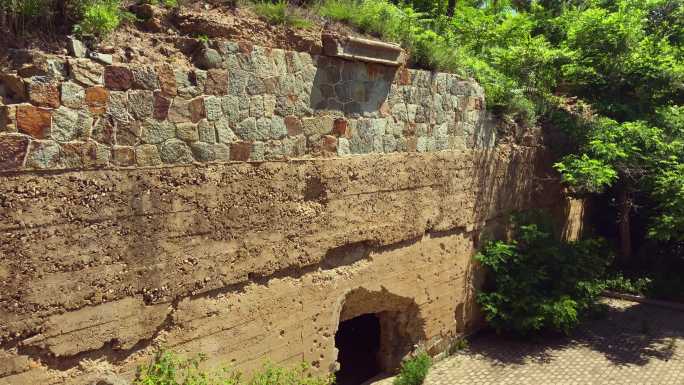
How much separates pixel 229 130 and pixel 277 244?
1.18 m

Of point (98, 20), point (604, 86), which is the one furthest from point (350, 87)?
point (604, 86)

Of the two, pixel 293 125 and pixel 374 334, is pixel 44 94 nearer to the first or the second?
pixel 293 125

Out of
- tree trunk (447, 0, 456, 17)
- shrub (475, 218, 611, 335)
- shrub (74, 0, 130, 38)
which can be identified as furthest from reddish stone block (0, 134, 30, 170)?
tree trunk (447, 0, 456, 17)

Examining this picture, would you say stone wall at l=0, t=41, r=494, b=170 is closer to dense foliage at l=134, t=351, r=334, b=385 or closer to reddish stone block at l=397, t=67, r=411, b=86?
reddish stone block at l=397, t=67, r=411, b=86

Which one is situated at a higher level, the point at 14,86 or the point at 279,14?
the point at 279,14

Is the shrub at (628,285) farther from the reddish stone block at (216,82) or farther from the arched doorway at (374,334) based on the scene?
the reddish stone block at (216,82)

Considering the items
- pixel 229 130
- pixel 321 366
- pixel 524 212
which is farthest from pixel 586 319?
pixel 229 130

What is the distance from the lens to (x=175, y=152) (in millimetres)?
4742

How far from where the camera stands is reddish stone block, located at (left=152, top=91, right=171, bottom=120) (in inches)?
180

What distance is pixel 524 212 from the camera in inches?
358

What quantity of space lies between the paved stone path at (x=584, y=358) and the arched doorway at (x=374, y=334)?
1.51 feet

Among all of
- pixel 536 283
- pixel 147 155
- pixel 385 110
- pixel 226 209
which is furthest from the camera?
pixel 536 283

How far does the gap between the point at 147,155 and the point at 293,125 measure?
4.92 ft

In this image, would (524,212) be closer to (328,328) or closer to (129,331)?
(328,328)
